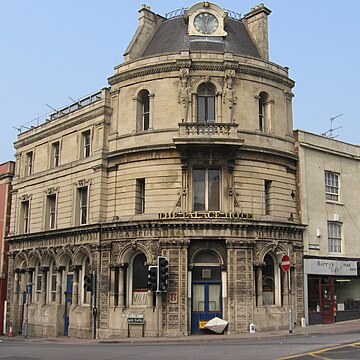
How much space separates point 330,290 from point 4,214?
26.6m

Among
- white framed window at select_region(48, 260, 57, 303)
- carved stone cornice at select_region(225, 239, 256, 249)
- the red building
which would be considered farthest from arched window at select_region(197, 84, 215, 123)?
the red building

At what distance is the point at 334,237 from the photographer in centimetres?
3544

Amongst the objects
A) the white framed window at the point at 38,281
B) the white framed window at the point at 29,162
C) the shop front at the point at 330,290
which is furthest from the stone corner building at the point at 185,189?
the white framed window at the point at 29,162

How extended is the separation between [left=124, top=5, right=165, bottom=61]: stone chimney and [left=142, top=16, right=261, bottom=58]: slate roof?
0.36 meters

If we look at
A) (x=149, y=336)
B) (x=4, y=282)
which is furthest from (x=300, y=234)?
(x=4, y=282)

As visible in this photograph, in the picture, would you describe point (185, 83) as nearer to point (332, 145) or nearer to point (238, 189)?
point (238, 189)

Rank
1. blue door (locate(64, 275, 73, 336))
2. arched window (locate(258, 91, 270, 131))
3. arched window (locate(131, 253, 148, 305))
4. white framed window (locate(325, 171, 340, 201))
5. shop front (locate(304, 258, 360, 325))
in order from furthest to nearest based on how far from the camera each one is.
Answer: white framed window (locate(325, 171, 340, 201)), blue door (locate(64, 275, 73, 336)), arched window (locate(258, 91, 270, 131)), shop front (locate(304, 258, 360, 325)), arched window (locate(131, 253, 148, 305))

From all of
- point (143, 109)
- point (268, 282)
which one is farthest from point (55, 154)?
point (268, 282)

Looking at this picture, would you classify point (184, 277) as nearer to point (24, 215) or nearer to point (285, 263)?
point (285, 263)

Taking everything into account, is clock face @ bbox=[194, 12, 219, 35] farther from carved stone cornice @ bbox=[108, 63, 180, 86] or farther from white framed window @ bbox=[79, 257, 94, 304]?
white framed window @ bbox=[79, 257, 94, 304]

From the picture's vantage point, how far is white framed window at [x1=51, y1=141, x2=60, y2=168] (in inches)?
1555

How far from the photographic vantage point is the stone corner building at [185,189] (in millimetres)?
29672

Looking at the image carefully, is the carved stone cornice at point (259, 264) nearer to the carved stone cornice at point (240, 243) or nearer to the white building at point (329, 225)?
the carved stone cornice at point (240, 243)

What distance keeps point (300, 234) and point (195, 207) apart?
6.89 meters
